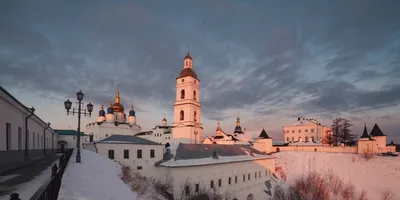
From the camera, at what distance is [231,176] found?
1159 inches

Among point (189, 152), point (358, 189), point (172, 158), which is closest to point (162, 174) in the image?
point (172, 158)

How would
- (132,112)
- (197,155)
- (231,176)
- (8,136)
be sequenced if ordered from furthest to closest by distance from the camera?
(132,112) < (231,176) < (197,155) < (8,136)

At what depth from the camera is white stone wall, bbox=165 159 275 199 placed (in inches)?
925

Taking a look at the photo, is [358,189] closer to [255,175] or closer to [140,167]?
[255,175]

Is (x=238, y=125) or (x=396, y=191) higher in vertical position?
(x=238, y=125)

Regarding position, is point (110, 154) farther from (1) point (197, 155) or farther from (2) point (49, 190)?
(2) point (49, 190)

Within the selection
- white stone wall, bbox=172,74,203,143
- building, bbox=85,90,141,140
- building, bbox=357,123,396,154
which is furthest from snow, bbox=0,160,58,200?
building, bbox=357,123,396,154

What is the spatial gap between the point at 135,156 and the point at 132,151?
604 millimetres

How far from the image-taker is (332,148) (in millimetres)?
47438

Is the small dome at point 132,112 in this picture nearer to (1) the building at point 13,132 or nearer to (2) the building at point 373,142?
(1) the building at point 13,132

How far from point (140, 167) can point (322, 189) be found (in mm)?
24455

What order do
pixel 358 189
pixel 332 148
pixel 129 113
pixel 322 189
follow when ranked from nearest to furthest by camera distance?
pixel 322 189 → pixel 358 189 → pixel 332 148 → pixel 129 113

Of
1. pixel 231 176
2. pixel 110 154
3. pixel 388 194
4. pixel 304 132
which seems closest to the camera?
pixel 110 154

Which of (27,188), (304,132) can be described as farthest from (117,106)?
(27,188)
